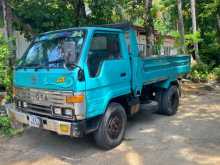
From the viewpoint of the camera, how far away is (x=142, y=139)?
6.01 m

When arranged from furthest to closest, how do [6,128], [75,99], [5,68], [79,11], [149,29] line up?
[149,29] → [79,11] → [5,68] → [6,128] → [75,99]

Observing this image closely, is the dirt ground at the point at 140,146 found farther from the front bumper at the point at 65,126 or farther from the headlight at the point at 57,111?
the headlight at the point at 57,111

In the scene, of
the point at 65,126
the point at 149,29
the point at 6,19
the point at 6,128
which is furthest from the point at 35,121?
the point at 149,29

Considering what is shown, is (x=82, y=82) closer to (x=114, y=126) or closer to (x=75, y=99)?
(x=75, y=99)

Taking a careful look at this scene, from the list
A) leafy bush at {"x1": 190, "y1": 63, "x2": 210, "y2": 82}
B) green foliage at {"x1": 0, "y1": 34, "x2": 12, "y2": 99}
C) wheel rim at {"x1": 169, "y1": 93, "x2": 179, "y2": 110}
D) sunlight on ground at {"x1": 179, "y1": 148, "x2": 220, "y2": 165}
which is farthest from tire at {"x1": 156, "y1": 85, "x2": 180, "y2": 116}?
leafy bush at {"x1": 190, "y1": 63, "x2": 210, "y2": 82}

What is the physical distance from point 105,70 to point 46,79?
0.99 metres

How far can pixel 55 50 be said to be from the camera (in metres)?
5.25

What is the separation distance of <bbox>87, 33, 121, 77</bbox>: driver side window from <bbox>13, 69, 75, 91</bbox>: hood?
1.50 ft

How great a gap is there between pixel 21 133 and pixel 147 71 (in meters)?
2.98

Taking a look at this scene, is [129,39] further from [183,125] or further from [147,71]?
[183,125]

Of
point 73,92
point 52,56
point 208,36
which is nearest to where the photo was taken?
point 73,92

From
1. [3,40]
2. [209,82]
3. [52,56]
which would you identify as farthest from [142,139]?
[209,82]

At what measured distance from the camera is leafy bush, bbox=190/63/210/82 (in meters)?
14.1

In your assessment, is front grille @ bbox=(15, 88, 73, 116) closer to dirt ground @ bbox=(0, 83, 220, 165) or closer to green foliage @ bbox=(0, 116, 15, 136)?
dirt ground @ bbox=(0, 83, 220, 165)
